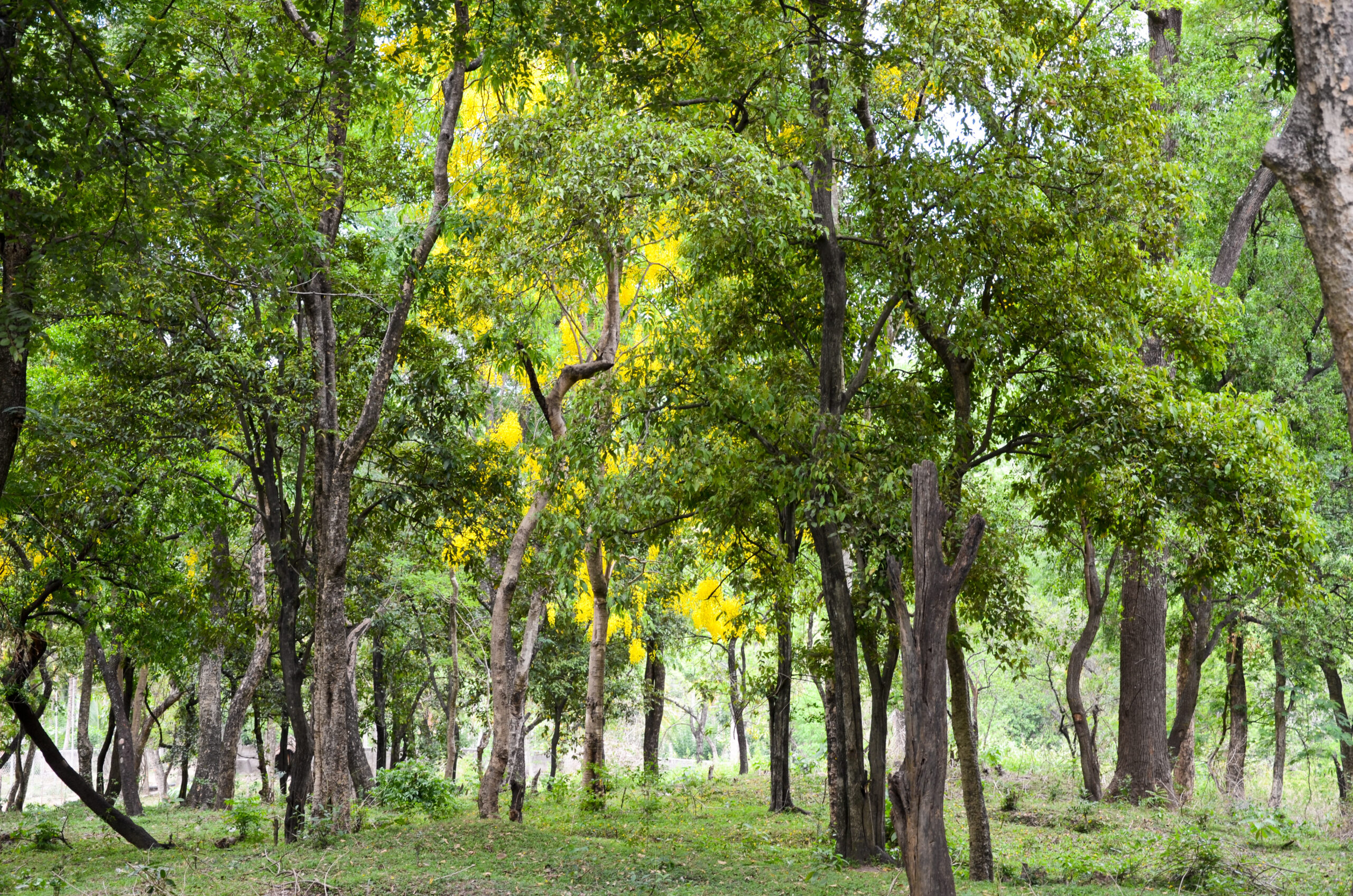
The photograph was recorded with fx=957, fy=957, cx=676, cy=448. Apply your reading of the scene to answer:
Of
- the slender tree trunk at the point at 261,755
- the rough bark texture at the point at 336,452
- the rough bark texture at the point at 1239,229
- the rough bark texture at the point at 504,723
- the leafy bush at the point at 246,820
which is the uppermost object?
the rough bark texture at the point at 1239,229

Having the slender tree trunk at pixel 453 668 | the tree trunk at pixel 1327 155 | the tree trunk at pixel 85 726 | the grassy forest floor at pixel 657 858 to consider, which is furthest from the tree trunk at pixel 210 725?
the tree trunk at pixel 1327 155

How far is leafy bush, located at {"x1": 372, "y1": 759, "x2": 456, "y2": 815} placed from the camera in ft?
48.8

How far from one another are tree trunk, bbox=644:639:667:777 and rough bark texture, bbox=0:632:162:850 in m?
11.9

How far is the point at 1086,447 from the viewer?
890 cm

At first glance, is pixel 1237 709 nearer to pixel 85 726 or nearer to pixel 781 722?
pixel 781 722

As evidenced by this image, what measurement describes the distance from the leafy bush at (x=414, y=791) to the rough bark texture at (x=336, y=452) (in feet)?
12.3

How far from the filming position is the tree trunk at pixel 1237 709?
766 inches

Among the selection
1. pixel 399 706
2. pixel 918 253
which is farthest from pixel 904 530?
pixel 399 706

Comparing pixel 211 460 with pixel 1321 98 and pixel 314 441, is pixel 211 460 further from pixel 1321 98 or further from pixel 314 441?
pixel 1321 98

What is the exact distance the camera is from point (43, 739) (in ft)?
33.8

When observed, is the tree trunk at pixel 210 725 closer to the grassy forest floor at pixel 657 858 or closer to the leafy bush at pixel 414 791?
the grassy forest floor at pixel 657 858

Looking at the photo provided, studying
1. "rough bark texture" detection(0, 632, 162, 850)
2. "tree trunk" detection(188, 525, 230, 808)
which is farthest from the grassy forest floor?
"tree trunk" detection(188, 525, 230, 808)

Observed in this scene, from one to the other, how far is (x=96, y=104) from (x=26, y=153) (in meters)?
0.57

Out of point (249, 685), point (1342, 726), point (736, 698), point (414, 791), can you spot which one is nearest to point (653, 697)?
point (736, 698)
